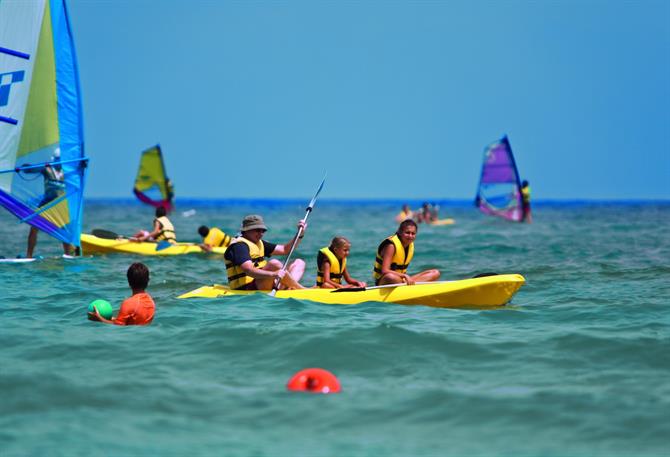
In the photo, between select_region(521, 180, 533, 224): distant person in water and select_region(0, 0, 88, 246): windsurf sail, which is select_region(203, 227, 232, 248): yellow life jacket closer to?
select_region(0, 0, 88, 246): windsurf sail

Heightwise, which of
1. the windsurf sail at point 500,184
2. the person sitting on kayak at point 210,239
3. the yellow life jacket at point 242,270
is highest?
the windsurf sail at point 500,184

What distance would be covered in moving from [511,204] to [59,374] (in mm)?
31852

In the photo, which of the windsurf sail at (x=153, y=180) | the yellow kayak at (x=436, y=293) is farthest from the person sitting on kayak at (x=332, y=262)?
the windsurf sail at (x=153, y=180)

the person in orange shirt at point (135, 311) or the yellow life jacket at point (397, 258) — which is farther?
the yellow life jacket at point (397, 258)

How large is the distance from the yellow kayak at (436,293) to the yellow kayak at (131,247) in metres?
8.43

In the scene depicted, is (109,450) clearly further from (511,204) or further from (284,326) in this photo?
(511,204)

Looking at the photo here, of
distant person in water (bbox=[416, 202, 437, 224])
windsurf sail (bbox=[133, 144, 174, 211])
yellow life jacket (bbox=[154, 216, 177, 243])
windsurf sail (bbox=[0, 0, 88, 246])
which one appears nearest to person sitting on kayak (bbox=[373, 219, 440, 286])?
windsurf sail (bbox=[0, 0, 88, 246])

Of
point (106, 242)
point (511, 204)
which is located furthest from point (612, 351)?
point (511, 204)

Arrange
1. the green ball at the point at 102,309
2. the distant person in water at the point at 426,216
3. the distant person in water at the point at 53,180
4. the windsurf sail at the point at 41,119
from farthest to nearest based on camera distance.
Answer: the distant person in water at the point at 426,216, the distant person in water at the point at 53,180, the windsurf sail at the point at 41,119, the green ball at the point at 102,309

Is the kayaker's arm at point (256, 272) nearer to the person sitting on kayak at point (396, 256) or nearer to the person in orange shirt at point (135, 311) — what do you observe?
the person sitting on kayak at point (396, 256)

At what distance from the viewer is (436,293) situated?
9.91 metres

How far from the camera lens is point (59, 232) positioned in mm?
15922

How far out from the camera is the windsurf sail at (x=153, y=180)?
4238 cm

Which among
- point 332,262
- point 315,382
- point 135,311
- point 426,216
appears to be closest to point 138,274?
point 135,311
